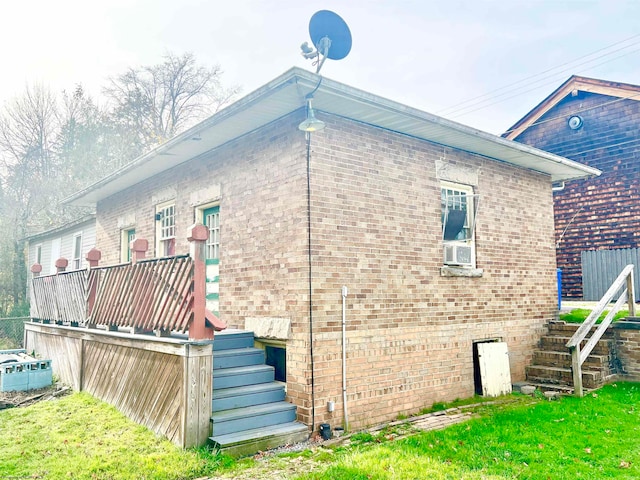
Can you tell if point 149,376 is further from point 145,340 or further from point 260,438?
point 260,438

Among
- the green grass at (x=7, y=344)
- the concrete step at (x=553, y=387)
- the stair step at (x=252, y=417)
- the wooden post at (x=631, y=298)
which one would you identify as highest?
the wooden post at (x=631, y=298)

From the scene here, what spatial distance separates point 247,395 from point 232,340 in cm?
95

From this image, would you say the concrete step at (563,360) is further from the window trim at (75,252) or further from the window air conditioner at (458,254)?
the window trim at (75,252)

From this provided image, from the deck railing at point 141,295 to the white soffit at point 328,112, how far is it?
5.90 ft

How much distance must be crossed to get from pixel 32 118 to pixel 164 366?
83.7ft

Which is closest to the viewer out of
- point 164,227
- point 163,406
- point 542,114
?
point 163,406

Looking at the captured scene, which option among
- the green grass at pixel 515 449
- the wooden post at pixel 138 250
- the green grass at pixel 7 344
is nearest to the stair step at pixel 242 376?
the green grass at pixel 515 449

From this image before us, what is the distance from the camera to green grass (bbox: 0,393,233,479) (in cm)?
485

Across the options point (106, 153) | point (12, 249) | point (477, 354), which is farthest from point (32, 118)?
point (477, 354)

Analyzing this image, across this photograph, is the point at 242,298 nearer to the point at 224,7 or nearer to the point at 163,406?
the point at 163,406

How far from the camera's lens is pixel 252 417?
570cm

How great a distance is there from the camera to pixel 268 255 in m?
6.91

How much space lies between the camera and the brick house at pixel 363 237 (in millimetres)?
6336

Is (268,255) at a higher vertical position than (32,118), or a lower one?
lower
